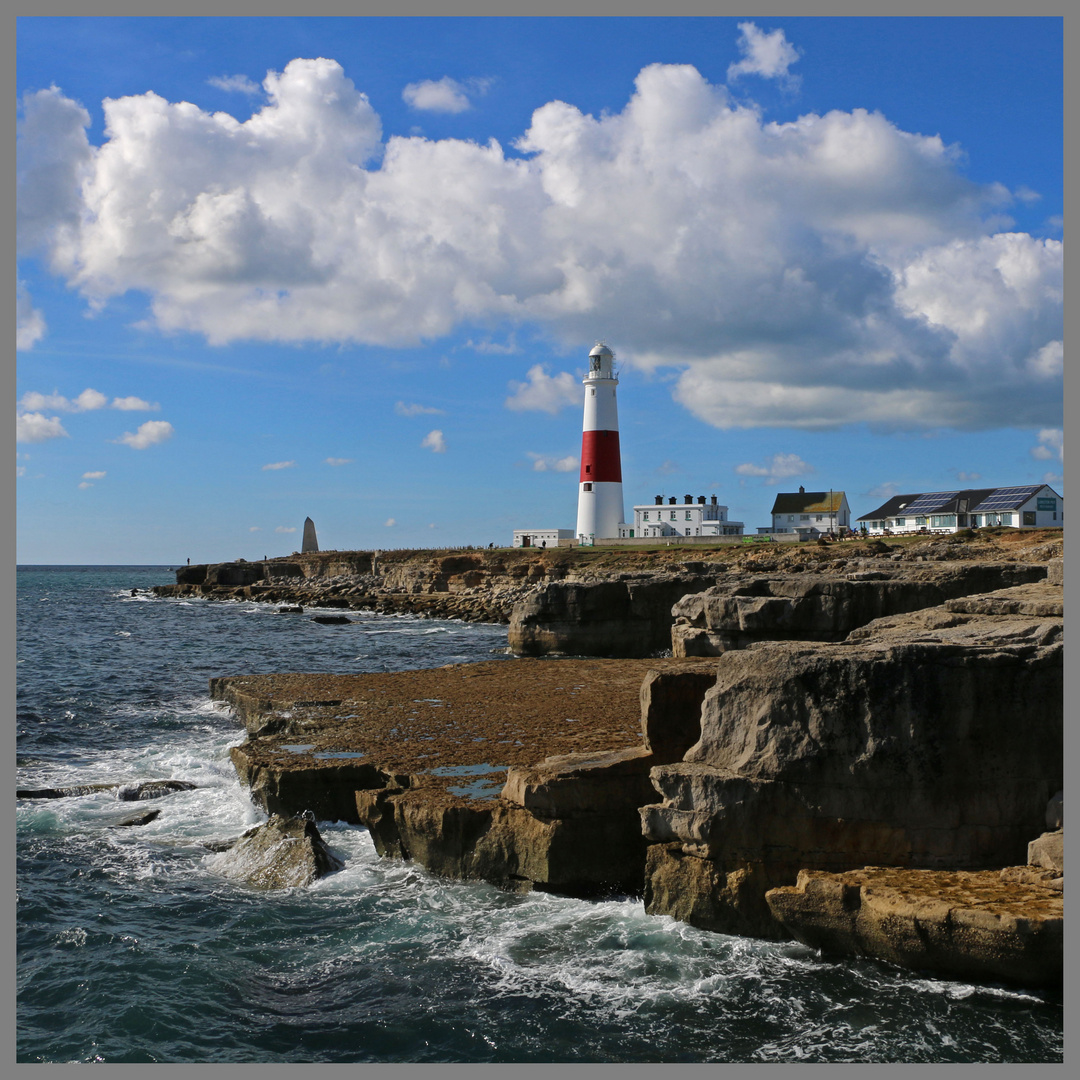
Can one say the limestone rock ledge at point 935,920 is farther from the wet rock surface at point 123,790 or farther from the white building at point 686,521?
the white building at point 686,521

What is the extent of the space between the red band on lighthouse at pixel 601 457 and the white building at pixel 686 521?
42.9 ft

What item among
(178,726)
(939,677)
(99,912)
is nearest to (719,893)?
(939,677)

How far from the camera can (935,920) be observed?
7.98 metres

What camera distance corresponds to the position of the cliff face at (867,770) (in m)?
9.02

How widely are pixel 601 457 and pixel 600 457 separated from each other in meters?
0.08

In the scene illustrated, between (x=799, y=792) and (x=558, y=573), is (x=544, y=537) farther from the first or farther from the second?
(x=799, y=792)

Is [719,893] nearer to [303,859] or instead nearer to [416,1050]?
[416,1050]

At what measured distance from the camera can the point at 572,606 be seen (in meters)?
34.5

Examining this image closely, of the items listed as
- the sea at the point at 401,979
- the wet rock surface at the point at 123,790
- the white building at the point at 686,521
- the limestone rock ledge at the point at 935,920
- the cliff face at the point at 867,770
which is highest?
the white building at the point at 686,521

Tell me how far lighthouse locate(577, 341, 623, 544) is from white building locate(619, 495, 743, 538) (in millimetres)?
11917

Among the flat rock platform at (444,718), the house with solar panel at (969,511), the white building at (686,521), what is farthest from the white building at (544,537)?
the flat rock platform at (444,718)

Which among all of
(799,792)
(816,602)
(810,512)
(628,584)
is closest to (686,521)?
(810,512)

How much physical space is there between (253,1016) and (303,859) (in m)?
3.30

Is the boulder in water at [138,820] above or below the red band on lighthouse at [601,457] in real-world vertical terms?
below
